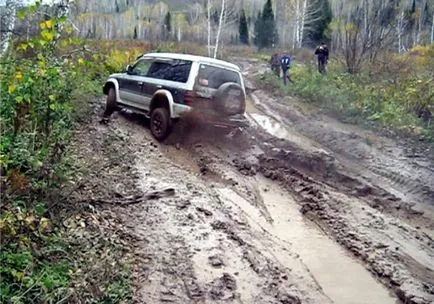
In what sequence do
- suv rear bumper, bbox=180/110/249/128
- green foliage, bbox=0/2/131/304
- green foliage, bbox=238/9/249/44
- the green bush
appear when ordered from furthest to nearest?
green foliage, bbox=238/9/249/44 < the green bush < suv rear bumper, bbox=180/110/249/128 < green foliage, bbox=0/2/131/304

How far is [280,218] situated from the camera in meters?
6.93

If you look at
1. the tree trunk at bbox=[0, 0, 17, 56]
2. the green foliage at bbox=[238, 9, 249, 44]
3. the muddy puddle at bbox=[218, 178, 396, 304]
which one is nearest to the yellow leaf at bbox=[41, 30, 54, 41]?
the tree trunk at bbox=[0, 0, 17, 56]

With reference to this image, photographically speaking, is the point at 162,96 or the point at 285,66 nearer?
the point at 162,96

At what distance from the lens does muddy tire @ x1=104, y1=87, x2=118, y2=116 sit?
12.1 m

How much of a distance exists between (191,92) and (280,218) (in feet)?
11.6

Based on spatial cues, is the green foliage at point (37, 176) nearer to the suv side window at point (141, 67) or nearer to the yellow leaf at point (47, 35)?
the yellow leaf at point (47, 35)

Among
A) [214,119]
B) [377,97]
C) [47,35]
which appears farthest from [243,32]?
[47,35]

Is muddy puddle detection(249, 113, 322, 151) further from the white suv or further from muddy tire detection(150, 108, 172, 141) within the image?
muddy tire detection(150, 108, 172, 141)

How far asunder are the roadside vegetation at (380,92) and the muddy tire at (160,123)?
5074 millimetres

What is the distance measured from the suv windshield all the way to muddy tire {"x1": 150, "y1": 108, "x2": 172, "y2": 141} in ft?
3.27

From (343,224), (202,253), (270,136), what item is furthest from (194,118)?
(202,253)

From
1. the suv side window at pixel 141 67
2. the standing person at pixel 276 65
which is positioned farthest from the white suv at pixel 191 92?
the standing person at pixel 276 65

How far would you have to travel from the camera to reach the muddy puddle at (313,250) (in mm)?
5125

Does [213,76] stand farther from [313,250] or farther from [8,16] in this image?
[313,250]
